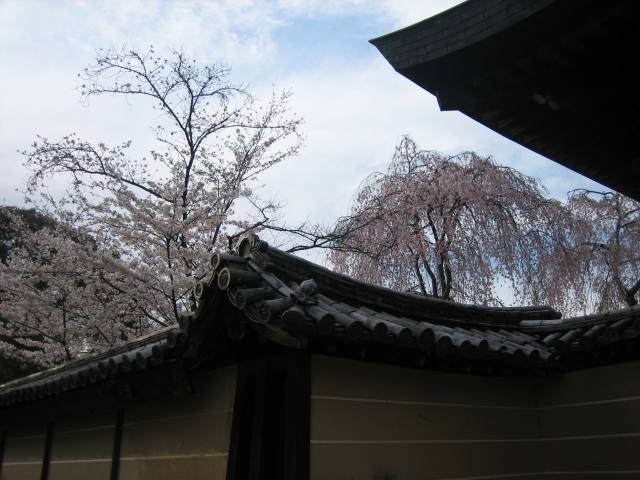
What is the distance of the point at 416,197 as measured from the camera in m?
13.2

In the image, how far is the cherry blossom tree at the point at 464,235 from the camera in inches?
500

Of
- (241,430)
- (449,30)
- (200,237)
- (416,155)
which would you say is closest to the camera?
(449,30)

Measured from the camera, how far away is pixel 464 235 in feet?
42.3

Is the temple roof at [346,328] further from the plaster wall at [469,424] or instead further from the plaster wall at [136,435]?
the plaster wall at [136,435]

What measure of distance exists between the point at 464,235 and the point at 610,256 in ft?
10.9

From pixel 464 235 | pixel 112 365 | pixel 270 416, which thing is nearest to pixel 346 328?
pixel 270 416

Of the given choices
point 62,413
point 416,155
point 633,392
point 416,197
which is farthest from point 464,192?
point 62,413

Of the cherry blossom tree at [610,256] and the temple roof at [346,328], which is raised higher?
the cherry blossom tree at [610,256]

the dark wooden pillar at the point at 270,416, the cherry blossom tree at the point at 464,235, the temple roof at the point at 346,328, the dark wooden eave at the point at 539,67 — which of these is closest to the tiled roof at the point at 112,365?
the temple roof at the point at 346,328

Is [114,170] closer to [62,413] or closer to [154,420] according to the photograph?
[62,413]

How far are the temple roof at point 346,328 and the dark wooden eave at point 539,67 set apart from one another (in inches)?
57.8

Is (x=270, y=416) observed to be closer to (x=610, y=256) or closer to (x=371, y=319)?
(x=371, y=319)

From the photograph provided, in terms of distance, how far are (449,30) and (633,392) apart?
3.42 meters

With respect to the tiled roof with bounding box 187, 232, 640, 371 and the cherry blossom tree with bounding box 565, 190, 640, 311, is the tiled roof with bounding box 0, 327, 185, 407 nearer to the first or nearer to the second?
the tiled roof with bounding box 187, 232, 640, 371
